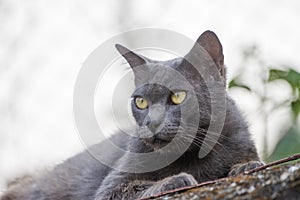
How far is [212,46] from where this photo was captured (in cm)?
232

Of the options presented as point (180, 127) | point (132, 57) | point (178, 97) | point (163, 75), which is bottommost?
point (180, 127)

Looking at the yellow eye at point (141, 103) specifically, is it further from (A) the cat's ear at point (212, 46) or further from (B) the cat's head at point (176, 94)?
(A) the cat's ear at point (212, 46)

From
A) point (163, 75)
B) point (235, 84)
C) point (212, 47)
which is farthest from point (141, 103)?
point (235, 84)

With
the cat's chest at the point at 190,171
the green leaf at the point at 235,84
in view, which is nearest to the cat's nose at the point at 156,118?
the cat's chest at the point at 190,171

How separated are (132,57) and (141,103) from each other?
0.92 ft

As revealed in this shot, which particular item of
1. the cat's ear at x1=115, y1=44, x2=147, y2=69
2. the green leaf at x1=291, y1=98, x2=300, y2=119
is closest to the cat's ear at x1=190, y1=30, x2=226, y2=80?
the cat's ear at x1=115, y1=44, x2=147, y2=69

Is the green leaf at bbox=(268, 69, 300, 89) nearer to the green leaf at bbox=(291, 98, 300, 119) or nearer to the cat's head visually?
the green leaf at bbox=(291, 98, 300, 119)

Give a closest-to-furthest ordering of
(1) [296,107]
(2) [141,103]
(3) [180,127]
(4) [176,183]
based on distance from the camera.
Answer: (4) [176,183], (3) [180,127], (2) [141,103], (1) [296,107]

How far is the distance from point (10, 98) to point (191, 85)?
15.6ft

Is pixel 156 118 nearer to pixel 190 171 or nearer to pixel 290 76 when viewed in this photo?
pixel 190 171

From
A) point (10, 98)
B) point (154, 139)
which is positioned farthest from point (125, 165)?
point (10, 98)

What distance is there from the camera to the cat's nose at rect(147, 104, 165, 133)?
213cm

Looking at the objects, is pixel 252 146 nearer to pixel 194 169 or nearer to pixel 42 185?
pixel 194 169

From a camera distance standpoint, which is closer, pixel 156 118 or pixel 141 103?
pixel 156 118
